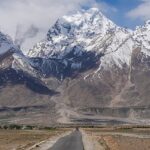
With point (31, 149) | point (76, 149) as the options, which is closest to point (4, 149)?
point (31, 149)

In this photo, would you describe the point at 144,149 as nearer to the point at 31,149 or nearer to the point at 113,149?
the point at 113,149

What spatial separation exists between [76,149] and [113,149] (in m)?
5.57

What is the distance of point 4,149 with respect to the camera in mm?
88938

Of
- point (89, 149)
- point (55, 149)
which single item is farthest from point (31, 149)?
point (89, 149)

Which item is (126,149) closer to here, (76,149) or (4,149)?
(76,149)

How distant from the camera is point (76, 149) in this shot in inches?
3219

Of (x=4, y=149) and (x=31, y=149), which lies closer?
(x=31, y=149)

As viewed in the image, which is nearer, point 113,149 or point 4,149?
point 113,149

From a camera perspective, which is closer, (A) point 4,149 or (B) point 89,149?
(B) point 89,149

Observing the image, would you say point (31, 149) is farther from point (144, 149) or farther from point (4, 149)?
point (144, 149)

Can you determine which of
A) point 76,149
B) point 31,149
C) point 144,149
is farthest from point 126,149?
point 31,149

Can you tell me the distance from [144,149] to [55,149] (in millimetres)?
14331

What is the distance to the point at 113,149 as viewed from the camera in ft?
268

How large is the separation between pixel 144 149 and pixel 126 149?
298 centimetres
